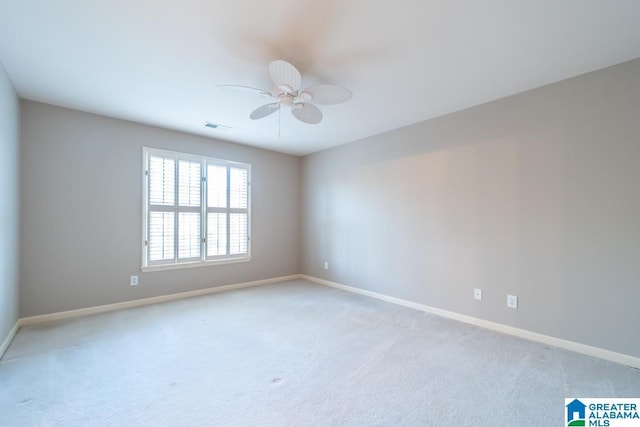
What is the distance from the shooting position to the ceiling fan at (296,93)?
2086mm

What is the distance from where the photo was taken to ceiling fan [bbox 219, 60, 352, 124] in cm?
209

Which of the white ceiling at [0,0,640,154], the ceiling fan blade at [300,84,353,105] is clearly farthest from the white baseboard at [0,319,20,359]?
the ceiling fan blade at [300,84,353,105]

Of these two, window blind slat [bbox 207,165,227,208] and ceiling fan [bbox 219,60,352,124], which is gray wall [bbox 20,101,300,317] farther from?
ceiling fan [bbox 219,60,352,124]

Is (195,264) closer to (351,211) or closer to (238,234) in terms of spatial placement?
(238,234)

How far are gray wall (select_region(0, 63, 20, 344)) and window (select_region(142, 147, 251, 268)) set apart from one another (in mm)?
1221

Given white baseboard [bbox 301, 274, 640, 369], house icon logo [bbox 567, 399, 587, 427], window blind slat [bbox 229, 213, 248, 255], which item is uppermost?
window blind slat [bbox 229, 213, 248, 255]

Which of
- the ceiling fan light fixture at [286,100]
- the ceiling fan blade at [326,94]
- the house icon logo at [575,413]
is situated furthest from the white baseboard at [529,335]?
the ceiling fan light fixture at [286,100]

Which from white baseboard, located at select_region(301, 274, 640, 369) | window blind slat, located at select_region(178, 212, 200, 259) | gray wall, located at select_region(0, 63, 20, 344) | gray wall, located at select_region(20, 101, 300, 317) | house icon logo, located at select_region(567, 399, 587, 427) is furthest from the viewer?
window blind slat, located at select_region(178, 212, 200, 259)

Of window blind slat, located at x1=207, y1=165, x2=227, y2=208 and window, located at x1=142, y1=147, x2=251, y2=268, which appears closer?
window, located at x1=142, y1=147, x2=251, y2=268

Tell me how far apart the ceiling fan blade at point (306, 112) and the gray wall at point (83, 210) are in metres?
2.41

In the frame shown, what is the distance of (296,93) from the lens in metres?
2.46

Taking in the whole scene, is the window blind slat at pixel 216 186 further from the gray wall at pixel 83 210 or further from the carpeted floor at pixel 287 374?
the carpeted floor at pixel 287 374

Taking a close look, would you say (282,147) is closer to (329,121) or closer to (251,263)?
(329,121)

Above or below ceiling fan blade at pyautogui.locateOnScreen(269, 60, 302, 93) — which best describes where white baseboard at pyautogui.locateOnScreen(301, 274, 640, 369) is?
below
